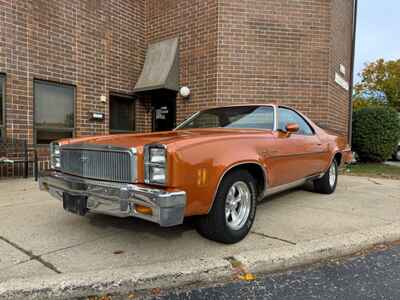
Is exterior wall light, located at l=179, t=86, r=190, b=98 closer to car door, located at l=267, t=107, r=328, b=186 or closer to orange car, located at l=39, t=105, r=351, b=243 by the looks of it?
car door, located at l=267, t=107, r=328, b=186

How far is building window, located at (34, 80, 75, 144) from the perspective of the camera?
721cm

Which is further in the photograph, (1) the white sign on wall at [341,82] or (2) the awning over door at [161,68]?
(1) the white sign on wall at [341,82]

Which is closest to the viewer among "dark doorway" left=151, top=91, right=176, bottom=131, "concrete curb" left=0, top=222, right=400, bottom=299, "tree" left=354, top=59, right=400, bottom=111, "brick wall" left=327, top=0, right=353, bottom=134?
"concrete curb" left=0, top=222, right=400, bottom=299

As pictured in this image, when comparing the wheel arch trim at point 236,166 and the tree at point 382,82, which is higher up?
the tree at point 382,82

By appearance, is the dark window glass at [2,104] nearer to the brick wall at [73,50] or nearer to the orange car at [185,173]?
the brick wall at [73,50]

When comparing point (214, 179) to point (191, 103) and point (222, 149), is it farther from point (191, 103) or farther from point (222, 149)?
point (191, 103)

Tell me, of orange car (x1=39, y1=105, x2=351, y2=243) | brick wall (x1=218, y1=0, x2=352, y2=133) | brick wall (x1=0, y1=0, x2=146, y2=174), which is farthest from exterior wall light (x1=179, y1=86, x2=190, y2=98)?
orange car (x1=39, y1=105, x2=351, y2=243)

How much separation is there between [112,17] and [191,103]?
317 cm

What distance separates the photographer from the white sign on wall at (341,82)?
9375 mm

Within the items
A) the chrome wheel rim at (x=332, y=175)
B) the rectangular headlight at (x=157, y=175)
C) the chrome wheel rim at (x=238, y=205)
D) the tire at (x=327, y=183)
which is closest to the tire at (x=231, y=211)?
the chrome wheel rim at (x=238, y=205)

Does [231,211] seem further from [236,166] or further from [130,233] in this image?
[130,233]

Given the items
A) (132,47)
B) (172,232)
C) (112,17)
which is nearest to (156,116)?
(132,47)

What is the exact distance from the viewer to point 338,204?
Result: 485 cm

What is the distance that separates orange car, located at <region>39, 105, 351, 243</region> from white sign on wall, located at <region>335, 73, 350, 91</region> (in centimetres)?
627
